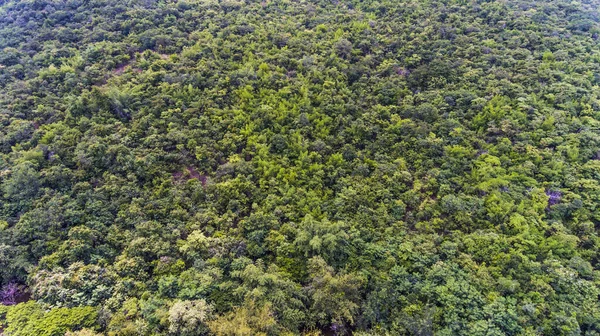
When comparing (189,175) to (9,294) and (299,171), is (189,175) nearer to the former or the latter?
(299,171)

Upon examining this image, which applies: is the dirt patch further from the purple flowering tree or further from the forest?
the purple flowering tree

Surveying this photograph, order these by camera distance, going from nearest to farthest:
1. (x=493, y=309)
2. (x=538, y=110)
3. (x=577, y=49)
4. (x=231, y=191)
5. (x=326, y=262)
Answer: (x=493, y=309)
(x=326, y=262)
(x=231, y=191)
(x=538, y=110)
(x=577, y=49)

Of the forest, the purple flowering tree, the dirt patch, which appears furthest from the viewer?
the dirt patch

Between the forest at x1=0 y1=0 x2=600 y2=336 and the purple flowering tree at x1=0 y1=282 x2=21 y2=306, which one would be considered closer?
the forest at x1=0 y1=0 x2=600 y2=336

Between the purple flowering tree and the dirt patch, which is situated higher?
the dirt patch

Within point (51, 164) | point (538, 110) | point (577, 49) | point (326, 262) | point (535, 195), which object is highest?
point (577, 49)

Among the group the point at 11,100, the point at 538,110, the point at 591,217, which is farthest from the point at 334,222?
the point at 11,100

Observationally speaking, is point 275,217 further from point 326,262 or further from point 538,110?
point 538,110

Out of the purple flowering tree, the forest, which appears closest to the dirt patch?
the forest
